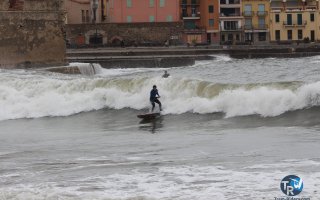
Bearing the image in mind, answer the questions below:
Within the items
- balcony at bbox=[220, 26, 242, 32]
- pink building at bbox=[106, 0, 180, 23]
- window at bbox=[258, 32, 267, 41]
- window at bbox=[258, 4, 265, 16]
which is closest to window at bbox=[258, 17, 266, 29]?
window at bbox=[258, 4, 265, 16]

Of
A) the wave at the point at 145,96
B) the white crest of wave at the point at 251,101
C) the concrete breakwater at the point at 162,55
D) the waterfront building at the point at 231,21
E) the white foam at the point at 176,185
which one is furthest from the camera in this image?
the waterfront building at the point at 231,21

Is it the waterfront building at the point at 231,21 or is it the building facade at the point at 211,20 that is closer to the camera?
the building facade at the point at 211,20

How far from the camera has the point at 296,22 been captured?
76.1 m

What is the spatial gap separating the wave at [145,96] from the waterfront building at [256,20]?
5134cm

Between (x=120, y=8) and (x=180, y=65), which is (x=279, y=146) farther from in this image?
(x=120, y=8)

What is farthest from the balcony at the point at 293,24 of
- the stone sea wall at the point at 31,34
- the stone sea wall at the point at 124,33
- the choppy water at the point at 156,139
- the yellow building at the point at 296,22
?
the choppy water at the point at 156,139

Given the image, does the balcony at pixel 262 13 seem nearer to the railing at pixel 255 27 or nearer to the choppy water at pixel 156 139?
the railing at pixel 255 27

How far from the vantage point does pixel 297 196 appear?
26.9ft

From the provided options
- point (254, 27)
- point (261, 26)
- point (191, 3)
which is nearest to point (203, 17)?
point (191, 3)

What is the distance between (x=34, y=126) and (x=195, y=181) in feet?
33.6

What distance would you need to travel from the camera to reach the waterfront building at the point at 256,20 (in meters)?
75.2

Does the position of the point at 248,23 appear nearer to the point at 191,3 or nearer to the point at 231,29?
the point at 231,29

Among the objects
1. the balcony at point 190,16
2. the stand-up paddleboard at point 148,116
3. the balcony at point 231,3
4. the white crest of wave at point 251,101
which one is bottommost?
the stand-up paddleboard at point 148,116

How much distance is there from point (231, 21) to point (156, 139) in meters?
61.2
